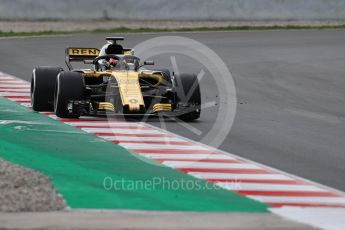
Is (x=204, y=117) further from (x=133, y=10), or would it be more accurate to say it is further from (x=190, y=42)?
(x=133, y=10)

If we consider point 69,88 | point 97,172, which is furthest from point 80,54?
point 97,172

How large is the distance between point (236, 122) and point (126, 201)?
27.2 feet

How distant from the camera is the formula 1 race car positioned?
60.9ft

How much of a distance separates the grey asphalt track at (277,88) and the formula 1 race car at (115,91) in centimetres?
42

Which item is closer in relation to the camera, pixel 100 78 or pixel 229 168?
pixel 229 168

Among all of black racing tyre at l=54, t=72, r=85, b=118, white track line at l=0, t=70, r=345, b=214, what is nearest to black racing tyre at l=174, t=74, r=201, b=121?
white track line at l=0, t=70, r=345, b=214

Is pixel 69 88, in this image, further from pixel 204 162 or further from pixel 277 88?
pixel 277 88

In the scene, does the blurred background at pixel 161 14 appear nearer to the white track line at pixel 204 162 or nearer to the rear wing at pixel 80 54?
the rear wing at pixel 80 54

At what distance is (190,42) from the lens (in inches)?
1480

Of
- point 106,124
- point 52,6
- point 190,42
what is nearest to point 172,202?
point 106,124

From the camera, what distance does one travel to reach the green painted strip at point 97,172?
36.3 feet

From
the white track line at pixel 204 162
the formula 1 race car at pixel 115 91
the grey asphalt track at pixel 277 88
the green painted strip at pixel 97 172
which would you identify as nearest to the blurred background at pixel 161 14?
the grey asphalt track at pixel 277 88

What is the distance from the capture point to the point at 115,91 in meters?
18.7

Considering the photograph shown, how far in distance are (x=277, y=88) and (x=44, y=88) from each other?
7.67 m
